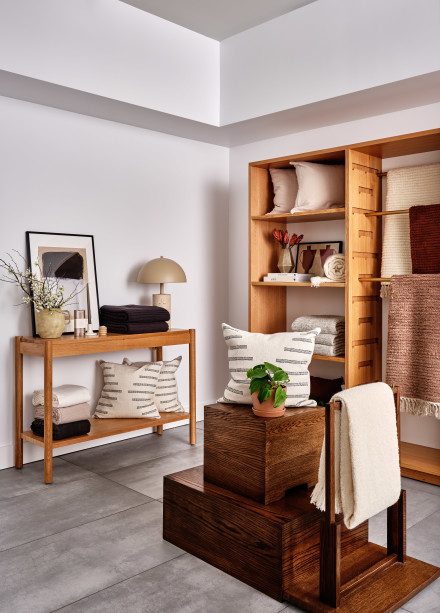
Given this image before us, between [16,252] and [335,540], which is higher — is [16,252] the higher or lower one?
the higher one

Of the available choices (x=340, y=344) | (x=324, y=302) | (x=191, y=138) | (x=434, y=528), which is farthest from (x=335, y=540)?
(x=191, y=138)

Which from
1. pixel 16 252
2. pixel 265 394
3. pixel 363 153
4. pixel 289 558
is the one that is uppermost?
pixel 363 153

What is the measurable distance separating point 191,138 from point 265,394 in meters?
3.04

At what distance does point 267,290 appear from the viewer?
14.7 ft

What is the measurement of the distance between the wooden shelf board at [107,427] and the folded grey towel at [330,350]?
42.9 inches

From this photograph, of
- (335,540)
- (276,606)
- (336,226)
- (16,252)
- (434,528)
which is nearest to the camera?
(335,540)

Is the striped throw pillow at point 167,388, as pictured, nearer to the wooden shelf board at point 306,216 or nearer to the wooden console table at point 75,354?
the wooden console table at point 75,354

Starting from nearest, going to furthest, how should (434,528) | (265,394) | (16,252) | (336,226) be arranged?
(265,394)
(434,528)
(16,252)
(336,226)

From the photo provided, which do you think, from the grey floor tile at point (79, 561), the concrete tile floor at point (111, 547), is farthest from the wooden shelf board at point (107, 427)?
the grey floor tile at point (79, 561)

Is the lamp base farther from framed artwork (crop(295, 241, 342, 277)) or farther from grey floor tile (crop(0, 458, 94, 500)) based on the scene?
grey floor tile (crop(0, 458, 94, 500))

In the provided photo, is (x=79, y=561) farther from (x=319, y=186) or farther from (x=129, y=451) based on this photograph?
(x=319, y=186)

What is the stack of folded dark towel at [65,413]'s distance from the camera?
353 cm

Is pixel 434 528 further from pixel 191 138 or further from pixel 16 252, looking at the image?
pixel 191 138

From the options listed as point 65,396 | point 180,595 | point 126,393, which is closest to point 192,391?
point 126,393
